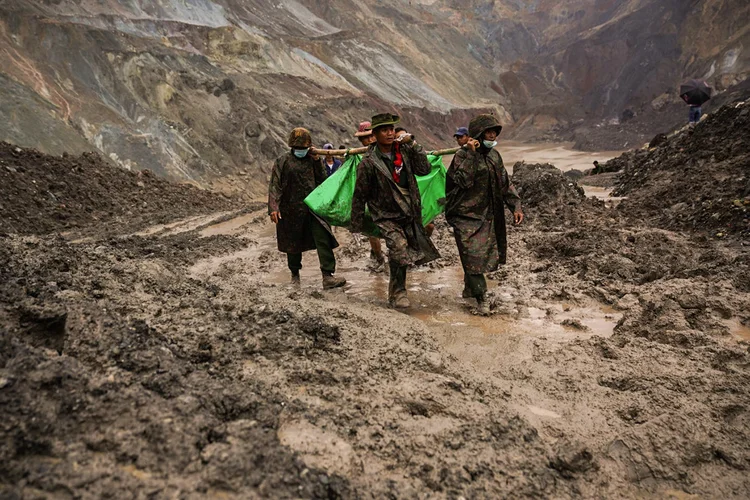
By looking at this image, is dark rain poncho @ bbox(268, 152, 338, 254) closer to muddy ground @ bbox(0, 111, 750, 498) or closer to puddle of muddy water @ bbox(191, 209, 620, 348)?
puddle of muddy water @ bbox(191, 209, 620, 348)

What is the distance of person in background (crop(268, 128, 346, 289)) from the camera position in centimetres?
520

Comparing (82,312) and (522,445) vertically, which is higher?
(82,312)

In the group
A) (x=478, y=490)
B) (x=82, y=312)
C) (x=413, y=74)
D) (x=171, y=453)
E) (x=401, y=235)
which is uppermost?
(x=413, y=74)

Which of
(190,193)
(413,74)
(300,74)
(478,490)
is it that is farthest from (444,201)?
(413,74)

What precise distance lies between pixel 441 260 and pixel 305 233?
184 centimetres

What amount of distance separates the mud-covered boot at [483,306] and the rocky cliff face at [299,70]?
1265 centimetres

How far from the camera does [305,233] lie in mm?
5426

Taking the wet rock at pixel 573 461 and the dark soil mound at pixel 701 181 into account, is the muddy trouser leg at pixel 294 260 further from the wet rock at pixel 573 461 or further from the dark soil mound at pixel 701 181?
the dark soil mound at pixel 701 181

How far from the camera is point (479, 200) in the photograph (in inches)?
177

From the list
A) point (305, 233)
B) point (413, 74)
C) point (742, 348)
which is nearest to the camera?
point (742, 348)

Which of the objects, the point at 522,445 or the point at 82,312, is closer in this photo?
the point at 522,445

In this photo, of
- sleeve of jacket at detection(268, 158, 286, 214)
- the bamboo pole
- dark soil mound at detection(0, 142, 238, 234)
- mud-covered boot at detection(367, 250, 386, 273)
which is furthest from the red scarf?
dark soil mound at detection(0, 142, 238, 234)

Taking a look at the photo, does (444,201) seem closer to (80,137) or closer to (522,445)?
(522,445)

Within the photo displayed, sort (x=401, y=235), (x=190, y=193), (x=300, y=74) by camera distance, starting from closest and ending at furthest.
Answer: (x=401, y=235), (x=190, y=193), (x=300, y=74)
